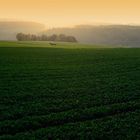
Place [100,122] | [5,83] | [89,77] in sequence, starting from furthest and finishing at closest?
[89,77]
[5,83]
[100,122]

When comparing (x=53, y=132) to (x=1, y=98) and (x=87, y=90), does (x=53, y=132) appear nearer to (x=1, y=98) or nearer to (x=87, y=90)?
(x=1, y=98)

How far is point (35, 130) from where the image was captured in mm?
15242

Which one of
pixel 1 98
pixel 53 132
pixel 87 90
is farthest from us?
pixel 87 90

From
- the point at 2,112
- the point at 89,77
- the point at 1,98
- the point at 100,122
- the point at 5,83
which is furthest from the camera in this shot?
the point at 89,77

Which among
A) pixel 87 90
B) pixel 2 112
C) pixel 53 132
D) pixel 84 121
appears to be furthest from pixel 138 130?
pixel 87 90

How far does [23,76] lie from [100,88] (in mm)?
9515

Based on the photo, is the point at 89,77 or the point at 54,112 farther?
the point at 89,77

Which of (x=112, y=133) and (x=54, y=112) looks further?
(x=54, y=112)

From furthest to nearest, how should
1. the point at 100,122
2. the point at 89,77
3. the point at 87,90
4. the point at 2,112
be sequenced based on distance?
the point at 89,77
the point at 87,90
the point at 2,112
the point at 100,122

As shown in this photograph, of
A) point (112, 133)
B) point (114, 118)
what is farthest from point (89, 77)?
point (112, 133)

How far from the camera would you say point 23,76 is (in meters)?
31.6

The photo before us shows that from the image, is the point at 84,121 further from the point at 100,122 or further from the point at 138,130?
the point at 138,130

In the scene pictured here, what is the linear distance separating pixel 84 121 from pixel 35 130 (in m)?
2.62

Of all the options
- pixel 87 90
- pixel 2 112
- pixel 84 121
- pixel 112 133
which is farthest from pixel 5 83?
pixel 112 133
